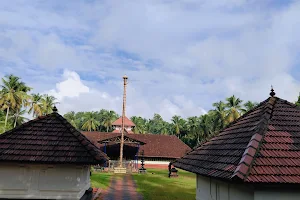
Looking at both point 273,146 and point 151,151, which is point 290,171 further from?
point 151,151

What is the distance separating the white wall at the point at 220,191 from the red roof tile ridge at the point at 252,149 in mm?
644

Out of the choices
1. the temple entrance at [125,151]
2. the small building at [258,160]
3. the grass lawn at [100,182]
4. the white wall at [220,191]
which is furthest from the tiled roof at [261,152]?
the temple entrance at [125,151]

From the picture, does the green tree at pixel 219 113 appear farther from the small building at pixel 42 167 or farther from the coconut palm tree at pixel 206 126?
the small building at pixel 42 167

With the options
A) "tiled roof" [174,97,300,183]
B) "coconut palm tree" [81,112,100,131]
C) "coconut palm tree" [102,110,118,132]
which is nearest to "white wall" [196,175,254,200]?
"tiled roof" [174,97,300,183]

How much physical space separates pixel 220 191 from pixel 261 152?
78.0 inches

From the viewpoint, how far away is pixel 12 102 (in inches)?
1361

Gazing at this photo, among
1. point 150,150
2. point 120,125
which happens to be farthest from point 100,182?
point 120,125

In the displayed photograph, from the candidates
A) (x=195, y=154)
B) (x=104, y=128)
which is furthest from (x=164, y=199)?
(x=104, y=128)

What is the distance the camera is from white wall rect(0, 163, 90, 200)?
29.3ft

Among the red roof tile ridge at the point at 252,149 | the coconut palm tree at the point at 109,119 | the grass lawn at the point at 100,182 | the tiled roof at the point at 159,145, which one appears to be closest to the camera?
the red roof tile ridge at the point at 252,149

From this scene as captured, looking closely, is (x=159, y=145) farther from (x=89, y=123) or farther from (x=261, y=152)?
(x=261, y=152)

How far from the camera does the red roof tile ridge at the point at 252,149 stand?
5277 millimetres

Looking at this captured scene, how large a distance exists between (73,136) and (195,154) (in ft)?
15.2

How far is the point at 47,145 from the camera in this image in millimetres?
9453
